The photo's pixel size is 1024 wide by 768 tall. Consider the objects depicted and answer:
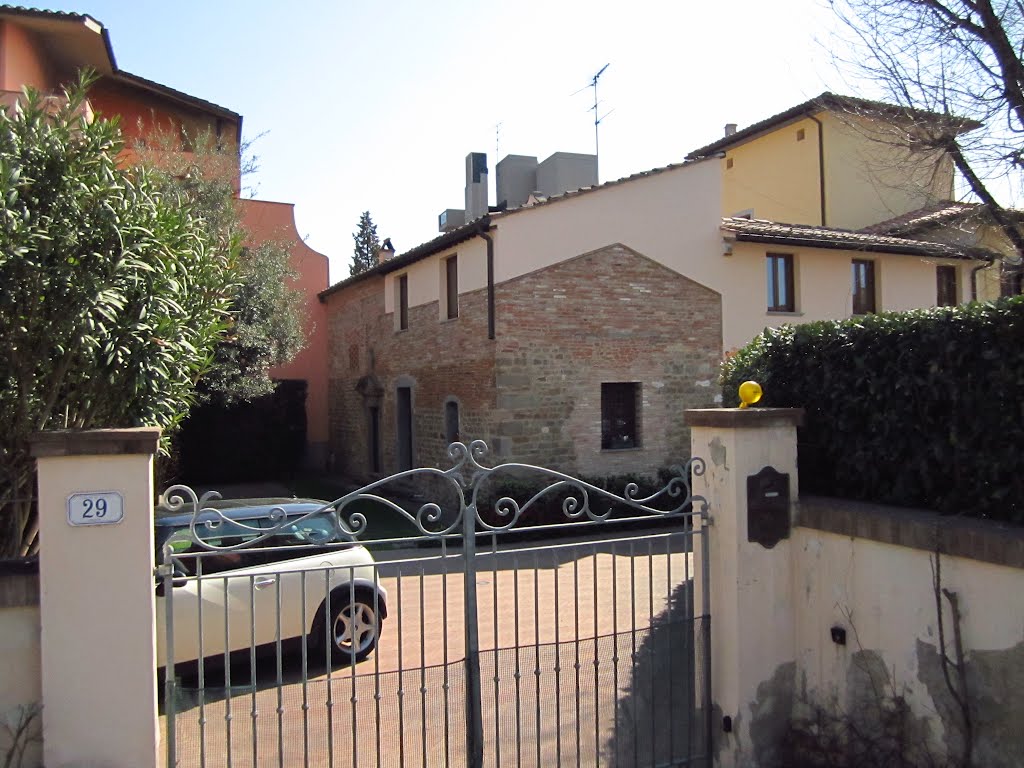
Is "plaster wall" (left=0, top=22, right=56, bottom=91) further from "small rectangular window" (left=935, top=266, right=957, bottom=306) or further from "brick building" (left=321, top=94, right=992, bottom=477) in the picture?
"small rectangular window" (left=935, top=266, right=957, bottom=306)

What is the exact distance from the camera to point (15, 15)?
541 inches

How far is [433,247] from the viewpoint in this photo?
1482 centimetres

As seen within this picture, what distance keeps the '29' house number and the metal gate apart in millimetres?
212

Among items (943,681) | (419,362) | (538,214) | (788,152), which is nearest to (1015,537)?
(943,681)

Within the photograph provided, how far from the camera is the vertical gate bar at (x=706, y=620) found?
177 inches

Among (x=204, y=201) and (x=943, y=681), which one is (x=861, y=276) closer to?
(x=204, y=201)

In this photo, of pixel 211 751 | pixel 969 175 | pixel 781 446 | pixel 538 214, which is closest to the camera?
pixel 781 446

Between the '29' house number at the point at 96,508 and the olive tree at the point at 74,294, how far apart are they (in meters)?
0.70

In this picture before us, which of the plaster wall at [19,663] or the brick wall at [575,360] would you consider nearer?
the plaster wall at [19,663]

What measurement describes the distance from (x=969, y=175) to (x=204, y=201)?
12.0 m

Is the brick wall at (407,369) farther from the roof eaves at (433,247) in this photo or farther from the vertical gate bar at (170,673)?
the vertical gate bar at (170,673)

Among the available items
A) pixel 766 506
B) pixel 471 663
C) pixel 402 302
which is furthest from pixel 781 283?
pixel 471 663

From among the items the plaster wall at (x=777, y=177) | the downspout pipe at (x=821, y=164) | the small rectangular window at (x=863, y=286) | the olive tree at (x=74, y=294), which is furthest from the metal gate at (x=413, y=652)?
the plaster wall at (x=777, y=177)

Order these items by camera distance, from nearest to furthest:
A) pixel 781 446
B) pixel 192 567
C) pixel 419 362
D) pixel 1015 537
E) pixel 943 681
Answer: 1. pixel 1015 537
2. pixel 943 681
3. pixel 781 446
4. pixel 192 567
5. pixel 419 362
